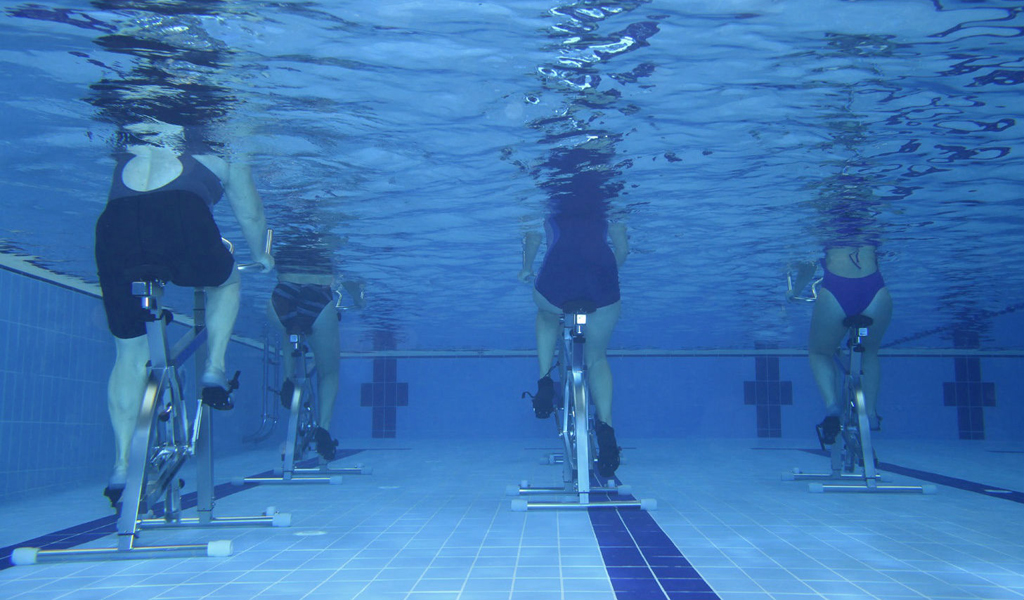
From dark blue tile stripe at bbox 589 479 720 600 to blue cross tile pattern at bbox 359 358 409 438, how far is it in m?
14.9

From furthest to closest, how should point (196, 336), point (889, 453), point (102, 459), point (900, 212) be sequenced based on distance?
point (889, 453), point (102, 459), point (900, 212), point (196, 336)

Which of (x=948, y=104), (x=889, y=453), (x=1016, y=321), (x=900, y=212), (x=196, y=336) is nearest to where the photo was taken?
(x=196, y=336)

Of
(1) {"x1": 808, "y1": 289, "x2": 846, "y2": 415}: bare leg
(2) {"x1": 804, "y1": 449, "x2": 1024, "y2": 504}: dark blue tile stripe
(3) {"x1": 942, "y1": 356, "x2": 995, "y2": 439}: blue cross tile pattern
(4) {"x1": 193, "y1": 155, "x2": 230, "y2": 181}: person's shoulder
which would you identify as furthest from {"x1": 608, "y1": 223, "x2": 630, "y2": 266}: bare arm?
(3) {"x1": 942, "y1": 356, "x2": 995, "y2": 439}: blue cross tile pattern

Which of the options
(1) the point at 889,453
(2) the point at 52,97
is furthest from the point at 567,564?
(1) the point at 889,453

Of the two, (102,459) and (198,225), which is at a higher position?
(198,225)

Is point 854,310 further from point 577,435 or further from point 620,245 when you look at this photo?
point 577,435

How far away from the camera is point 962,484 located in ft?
21.9

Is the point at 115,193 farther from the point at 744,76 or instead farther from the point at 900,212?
the point at 900,212

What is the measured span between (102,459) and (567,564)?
23.2 ft

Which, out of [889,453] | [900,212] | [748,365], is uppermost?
[900,212]

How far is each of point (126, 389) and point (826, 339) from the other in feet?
18.2

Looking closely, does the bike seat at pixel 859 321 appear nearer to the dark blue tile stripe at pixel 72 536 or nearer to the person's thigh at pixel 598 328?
the person's thigh at pixel 598 328

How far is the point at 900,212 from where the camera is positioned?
24.6ft

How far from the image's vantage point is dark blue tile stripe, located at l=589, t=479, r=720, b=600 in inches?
111
